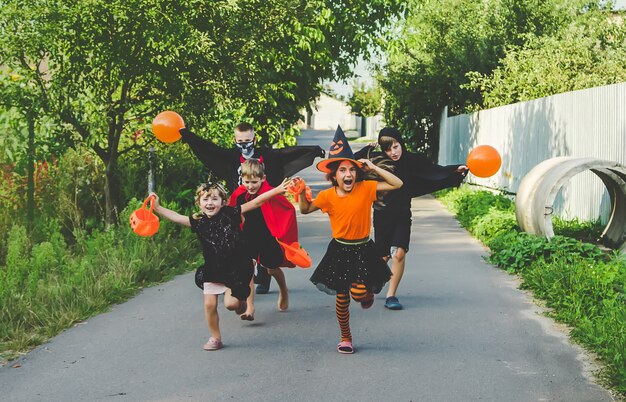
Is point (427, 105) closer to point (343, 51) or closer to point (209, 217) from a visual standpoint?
point (343, 51)

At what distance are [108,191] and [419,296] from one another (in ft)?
18.1

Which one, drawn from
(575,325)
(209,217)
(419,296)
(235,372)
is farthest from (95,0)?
(575,325)

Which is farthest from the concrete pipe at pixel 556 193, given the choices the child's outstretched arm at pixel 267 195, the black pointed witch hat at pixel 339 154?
the child's outstretched arm at pixel 267 195

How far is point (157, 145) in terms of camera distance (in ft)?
43.9

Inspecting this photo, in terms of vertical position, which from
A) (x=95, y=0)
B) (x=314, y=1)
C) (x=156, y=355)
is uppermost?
(x=314, y=1)

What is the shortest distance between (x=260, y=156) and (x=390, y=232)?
1.51 metres

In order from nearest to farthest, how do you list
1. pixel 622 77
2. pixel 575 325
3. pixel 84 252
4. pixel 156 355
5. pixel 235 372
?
pixel 235 372 → pixel 156 355 → pixel 575 325 → pixel 84 252 → pixel 622 77

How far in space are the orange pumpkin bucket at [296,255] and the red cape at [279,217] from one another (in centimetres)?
5

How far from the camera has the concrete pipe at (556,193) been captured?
9.98 metres

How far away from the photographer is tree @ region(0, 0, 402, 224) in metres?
10.4

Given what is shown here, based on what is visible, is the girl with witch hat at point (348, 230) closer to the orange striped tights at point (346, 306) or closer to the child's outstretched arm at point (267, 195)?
the orange striped tights at point (346, 306)

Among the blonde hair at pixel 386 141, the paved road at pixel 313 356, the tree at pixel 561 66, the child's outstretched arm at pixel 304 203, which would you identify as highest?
the tree at pixel 561 66

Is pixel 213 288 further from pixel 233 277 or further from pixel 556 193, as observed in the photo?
pixel 556 193

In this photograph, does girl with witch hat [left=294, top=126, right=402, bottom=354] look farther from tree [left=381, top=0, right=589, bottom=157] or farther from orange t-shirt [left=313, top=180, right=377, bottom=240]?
tree [left=381, top=0, right=589, bottom=157]
